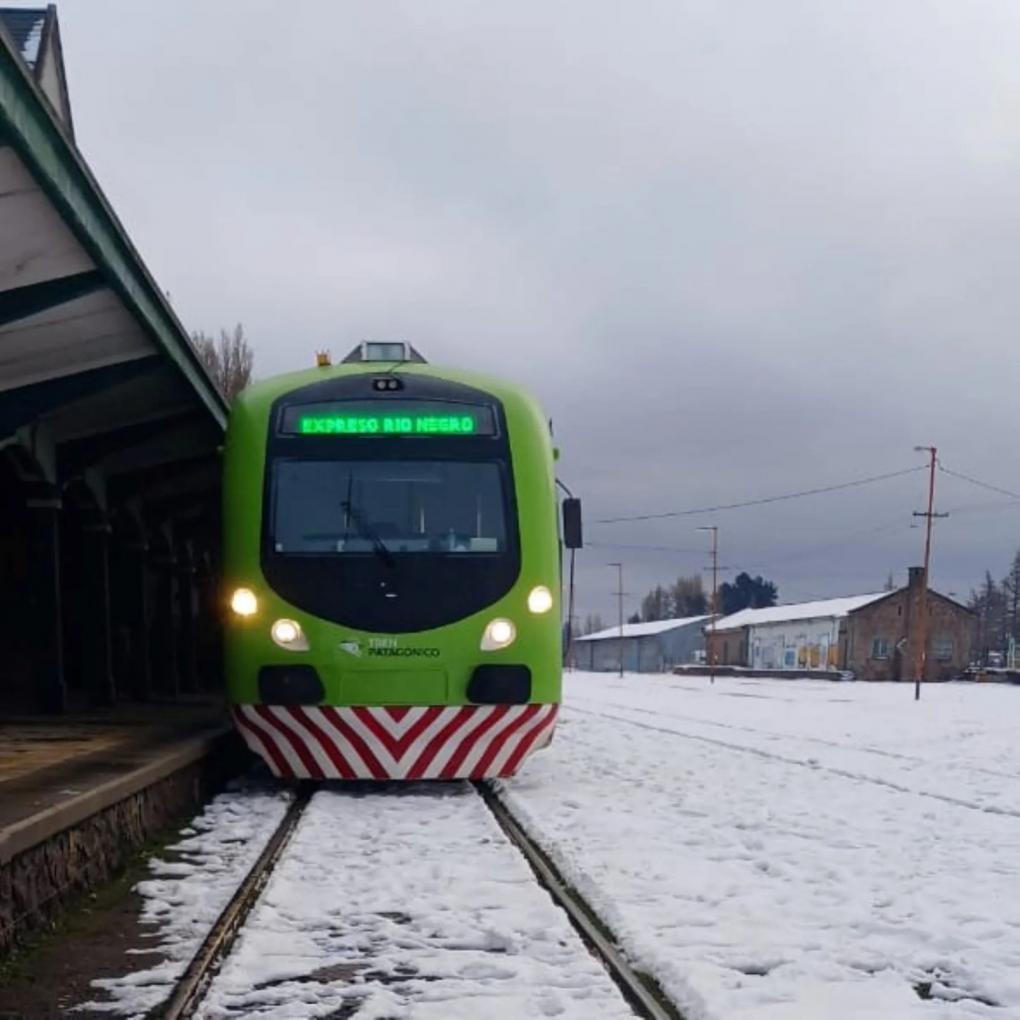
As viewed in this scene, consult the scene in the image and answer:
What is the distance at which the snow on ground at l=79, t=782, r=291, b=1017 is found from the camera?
4516 millimetres

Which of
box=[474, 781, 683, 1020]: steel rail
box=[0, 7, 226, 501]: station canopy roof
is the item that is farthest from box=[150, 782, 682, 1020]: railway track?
box=[0, 7, 226, 501]: station canopy roof

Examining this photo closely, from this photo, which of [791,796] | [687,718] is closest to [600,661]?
[687,718]

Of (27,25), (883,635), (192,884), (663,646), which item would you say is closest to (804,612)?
(883,635)

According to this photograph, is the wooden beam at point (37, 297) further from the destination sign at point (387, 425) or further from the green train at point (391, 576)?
the destination sign at point (387, 425)

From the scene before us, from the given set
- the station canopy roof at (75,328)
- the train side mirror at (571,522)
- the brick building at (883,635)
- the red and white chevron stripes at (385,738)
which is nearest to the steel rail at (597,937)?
the red and white chevron stripes at (385,738)

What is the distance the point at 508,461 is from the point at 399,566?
1177 mm

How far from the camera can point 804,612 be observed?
81.4 metres

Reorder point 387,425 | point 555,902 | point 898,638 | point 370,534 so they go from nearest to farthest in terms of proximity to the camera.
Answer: point 555,902 < point 370,534 < point 387,425 < point 898,638

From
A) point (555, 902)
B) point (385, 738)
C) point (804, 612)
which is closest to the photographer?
point (555, 902)

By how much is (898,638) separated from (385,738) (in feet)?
228

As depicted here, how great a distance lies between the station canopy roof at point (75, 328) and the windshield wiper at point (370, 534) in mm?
1994

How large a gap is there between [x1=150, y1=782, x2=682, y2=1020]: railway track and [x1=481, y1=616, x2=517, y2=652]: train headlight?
1560mm

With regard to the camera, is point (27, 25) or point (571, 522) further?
point (27, 25)

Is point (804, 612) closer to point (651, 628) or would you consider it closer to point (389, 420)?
point (651, 628)
